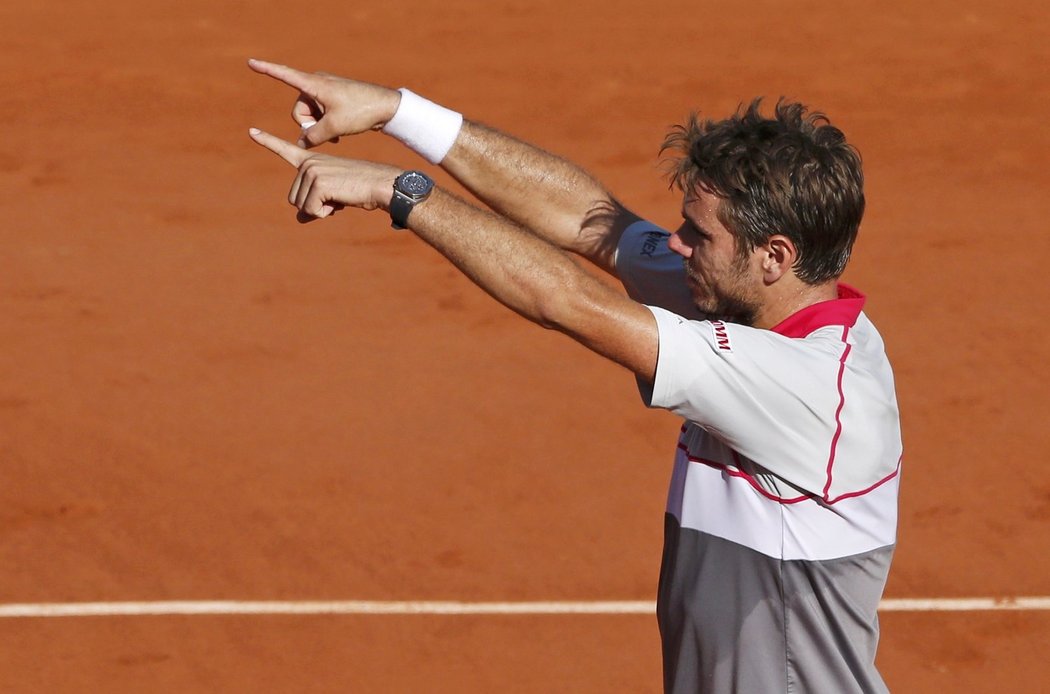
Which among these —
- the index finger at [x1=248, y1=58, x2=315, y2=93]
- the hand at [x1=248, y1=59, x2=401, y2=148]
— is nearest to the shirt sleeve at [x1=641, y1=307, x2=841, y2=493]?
the hand at [x1=248, y1=59, x2=401, y2=148]

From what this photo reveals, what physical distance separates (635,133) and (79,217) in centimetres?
511

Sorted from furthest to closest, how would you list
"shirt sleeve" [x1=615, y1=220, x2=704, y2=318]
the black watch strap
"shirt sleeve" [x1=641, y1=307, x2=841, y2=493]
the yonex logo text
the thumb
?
the yonex logo text, "shirt sleeve" [x1=615, y1=220, x2=704, y2=318], the thumb, the black watch strap, "shirt sleeve" [x1=641, y1=307, x2=841, y2=493]

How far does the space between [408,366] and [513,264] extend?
20.2ft

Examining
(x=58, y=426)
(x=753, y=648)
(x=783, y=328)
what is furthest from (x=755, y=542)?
(x=58, y=426)

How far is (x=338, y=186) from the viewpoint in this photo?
3.77 m

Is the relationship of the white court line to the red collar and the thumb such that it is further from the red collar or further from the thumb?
the red collar

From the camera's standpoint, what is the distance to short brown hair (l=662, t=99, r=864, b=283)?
379 cm

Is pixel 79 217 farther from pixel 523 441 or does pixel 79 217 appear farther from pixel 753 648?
pixel 753 648

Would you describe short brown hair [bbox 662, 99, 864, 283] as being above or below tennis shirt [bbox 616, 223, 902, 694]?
above

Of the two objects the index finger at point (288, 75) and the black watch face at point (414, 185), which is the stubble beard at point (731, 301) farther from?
the index finger at point (288, 75)

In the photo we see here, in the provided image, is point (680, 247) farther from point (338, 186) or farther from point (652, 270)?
point (338, 186)

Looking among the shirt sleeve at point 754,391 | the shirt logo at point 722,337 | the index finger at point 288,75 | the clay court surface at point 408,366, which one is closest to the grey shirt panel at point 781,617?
the shirt sleeve at point 754,391

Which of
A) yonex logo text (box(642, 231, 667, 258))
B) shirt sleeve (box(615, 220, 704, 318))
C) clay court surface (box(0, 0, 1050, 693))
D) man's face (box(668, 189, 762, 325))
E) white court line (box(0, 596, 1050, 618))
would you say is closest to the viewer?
man's face (box(668, 189, 762, 325))

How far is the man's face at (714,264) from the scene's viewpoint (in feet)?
12.8
